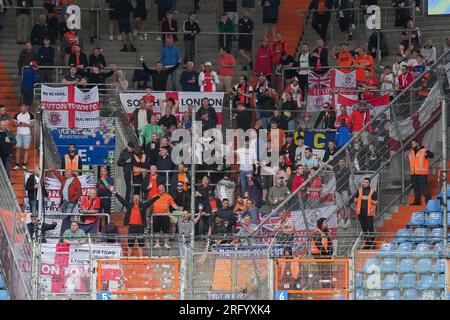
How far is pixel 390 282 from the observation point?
23.0 metres

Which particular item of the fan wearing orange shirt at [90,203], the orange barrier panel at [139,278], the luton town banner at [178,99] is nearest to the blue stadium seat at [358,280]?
the orange barrier panel at [139,278]

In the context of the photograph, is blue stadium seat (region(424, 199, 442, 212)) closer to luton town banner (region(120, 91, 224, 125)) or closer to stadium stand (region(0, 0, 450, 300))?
stadium stand (region(0, 0, 450, 300))

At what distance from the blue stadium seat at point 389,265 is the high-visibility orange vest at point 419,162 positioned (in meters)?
7.02

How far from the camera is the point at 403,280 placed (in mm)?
22969

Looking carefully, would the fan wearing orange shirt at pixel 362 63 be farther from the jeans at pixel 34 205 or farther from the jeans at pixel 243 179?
the jeans at pixel 34 205

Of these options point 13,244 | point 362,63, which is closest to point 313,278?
point 13,244

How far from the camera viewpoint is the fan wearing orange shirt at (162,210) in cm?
3023

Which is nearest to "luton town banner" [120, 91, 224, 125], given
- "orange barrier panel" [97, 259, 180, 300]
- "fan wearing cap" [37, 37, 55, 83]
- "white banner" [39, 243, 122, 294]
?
"fan wearing cap" [37, 37, 55, 83]

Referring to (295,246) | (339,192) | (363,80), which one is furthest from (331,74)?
(295,246)

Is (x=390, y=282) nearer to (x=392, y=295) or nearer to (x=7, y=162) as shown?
(x=392, y=295)

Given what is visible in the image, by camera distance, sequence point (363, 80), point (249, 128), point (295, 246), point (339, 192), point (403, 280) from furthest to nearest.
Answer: point (363, 80), point (249, 128), point (339, 192), point (295, 246), point (403, 280)

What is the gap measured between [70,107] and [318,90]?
5945 millimetres

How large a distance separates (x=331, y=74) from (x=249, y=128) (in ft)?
13.8

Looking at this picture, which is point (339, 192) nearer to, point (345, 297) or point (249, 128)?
point (249, 128)
